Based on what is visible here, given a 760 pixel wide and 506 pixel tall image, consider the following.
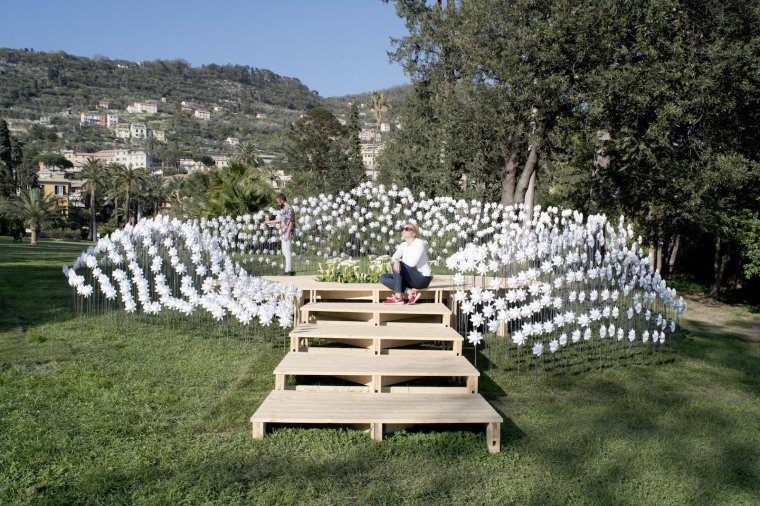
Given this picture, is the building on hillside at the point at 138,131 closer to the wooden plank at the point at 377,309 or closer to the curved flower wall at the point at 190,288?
the curved flower wall at the point at 190,288

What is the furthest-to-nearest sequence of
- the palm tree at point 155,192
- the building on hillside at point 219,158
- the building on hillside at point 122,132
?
the building on hillside at point 122,132 < the building on hillside at point 219,158 < the palm tree at point 155,192

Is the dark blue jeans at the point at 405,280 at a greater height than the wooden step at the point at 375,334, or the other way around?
the dark blue jeans at the point at 405,280

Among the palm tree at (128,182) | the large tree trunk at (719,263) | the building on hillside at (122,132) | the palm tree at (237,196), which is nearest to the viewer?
the large tree trunk at (719,263)

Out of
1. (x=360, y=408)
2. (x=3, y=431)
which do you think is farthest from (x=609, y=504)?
(x=3, y=431)

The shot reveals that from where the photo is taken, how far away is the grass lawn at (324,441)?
13.2 feet

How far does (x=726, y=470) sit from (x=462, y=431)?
1.99 metres

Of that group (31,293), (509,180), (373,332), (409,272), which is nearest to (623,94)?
(509,180)

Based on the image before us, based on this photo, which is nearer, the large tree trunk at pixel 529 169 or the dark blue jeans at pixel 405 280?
the dark blue jeans at pixel 405 280

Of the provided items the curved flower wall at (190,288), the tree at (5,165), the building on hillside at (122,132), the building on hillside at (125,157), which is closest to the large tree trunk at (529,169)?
the curved flower wall at (190,288)

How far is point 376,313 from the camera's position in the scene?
7309 mm

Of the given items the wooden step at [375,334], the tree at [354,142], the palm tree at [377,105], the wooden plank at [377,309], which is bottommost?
the wooden step at [375,334]

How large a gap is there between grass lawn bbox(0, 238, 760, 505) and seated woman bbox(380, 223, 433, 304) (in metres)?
1.62

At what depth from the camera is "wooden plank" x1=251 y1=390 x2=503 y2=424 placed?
15.7 feet

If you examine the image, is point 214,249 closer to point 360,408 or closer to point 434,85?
point 360,408
